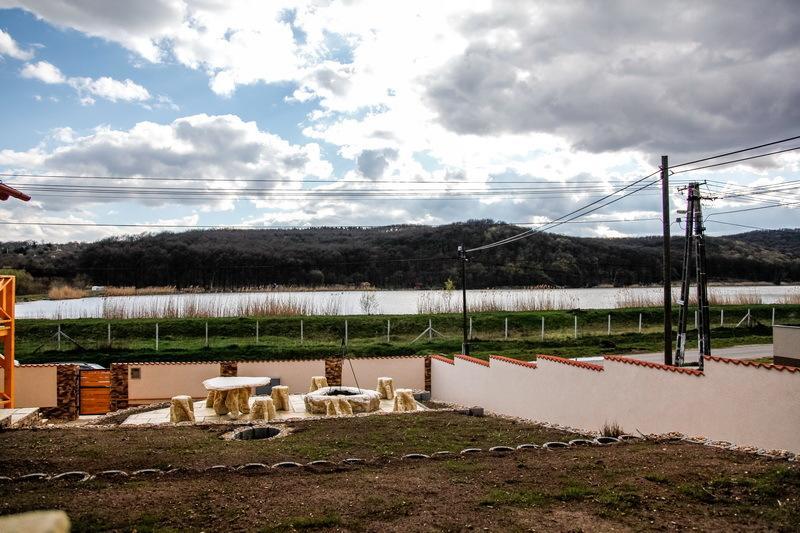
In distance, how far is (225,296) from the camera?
106 feet

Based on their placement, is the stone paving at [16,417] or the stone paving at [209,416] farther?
the stone paving at [209,416]

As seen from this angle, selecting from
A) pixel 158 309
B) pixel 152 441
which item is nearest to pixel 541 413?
pixel 152 441

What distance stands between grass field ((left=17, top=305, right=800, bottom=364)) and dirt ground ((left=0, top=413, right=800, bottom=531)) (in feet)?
50.1

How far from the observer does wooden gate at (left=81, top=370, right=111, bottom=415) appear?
1608cm

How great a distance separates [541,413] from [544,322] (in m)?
18.5

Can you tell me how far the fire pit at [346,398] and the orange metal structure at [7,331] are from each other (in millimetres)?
6149

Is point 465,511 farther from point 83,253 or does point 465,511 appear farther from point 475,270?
point 475,270

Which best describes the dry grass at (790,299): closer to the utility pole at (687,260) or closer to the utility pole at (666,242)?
the utility pole at (687,260)

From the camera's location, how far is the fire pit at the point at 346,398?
13.8 meters

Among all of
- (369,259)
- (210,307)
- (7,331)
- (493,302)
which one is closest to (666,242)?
(7,331)

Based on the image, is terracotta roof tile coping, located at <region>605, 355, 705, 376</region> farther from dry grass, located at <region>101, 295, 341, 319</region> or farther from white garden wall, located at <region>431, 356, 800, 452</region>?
dry grass, located at <region>101, 295, 341, 319</region>

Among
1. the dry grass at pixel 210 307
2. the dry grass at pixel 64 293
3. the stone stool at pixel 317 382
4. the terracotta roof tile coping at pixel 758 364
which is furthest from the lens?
the dry grass at pixel 64 293

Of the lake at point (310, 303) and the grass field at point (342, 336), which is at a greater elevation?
the lake at point (310, 303)

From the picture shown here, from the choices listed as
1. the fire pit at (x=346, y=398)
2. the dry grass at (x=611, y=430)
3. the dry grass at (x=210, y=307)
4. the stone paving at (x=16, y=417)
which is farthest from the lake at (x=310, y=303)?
the dry grass at (x=611, y=430)
